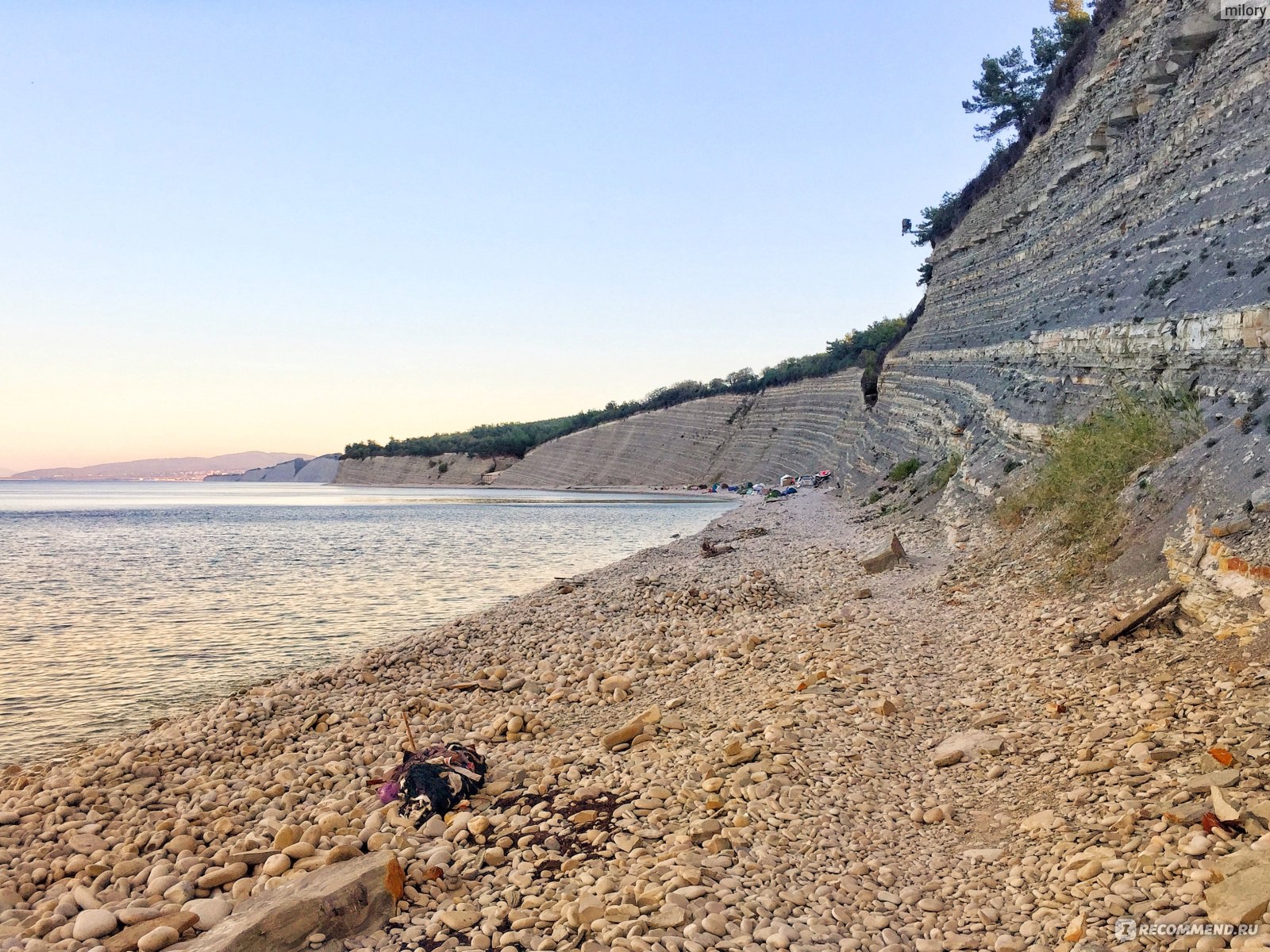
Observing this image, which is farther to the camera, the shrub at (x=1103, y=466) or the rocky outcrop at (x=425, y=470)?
the rocky outcrop at (x=425, y=470)

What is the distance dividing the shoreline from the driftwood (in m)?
0.09

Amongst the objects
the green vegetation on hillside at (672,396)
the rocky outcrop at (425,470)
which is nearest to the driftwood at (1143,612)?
the green vegetation on hillside at (672,396)

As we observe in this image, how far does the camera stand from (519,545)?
27578mm

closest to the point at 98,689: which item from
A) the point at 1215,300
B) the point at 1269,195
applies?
the point at 1215,300

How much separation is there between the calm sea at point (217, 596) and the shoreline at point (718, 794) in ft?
7.76

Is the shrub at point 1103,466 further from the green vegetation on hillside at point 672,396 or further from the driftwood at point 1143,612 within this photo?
the green vegetation on hillside at point 672,396

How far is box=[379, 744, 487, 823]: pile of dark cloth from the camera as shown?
5301 mm

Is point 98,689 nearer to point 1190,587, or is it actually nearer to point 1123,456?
point 1190,587

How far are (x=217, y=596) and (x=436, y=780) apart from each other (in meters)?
14.1

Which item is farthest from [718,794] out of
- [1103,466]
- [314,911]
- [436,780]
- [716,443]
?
[716,443]

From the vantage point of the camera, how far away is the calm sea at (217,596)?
31.7ft

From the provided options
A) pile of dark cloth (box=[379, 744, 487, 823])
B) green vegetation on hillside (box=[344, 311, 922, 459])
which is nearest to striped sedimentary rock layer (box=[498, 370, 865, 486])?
green vegetation on hillside (box=[344, 311, 922, 459])

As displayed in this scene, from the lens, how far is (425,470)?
11581 cm

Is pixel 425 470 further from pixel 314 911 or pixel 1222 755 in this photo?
pixel 1222 755
